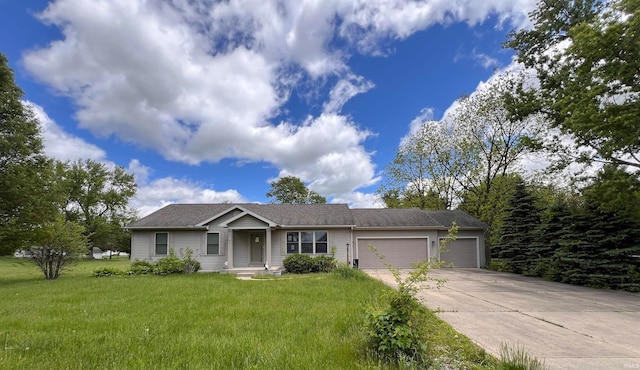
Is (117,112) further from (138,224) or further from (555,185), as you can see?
(555,185)

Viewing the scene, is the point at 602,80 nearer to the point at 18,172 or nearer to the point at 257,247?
the point at 257,247

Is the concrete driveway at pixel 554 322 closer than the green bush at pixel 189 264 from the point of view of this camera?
Yes

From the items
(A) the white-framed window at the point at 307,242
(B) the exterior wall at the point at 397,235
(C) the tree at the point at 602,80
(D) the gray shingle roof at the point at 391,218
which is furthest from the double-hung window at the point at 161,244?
(C) the tree at the point at 602,80

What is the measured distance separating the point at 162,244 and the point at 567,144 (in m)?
21.2

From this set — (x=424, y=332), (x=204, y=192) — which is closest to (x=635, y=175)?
(x=424, y=332)

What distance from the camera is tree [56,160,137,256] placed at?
3888cm

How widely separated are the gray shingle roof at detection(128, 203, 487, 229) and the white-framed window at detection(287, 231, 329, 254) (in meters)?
0.63

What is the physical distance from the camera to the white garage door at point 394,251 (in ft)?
65.6

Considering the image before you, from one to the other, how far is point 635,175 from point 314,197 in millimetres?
43383

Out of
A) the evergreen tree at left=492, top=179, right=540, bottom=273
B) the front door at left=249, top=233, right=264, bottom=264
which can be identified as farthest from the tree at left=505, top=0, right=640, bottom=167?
the front door at left=249, top=233, right=264, bottom=264

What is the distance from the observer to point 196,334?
5.14 metres

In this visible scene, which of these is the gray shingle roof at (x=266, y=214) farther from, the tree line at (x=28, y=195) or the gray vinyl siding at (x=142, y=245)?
the tree line at (x=28, y=195)

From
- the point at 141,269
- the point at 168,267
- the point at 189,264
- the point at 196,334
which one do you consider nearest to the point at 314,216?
the point at 189,264

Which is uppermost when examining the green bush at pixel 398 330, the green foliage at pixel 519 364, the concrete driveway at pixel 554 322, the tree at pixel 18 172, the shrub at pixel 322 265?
the tree at pixel 18 172
